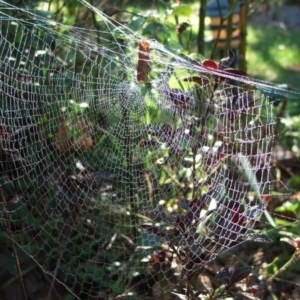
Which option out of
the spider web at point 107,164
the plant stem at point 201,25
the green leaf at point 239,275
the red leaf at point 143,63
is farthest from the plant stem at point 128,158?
the plant stem at point 201,25

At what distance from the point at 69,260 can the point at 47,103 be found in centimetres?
46

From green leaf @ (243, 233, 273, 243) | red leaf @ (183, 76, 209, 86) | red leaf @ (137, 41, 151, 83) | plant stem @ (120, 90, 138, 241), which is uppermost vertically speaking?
red leaf @ (137, 41, 151, 83)

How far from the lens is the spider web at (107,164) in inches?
74.0

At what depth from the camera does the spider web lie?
1.88m

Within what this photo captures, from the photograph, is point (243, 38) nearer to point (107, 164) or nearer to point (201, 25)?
point (201, 25)

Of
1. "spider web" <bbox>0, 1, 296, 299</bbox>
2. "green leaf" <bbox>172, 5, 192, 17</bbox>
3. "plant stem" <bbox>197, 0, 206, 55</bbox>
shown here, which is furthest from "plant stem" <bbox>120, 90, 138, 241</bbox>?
"plant stem" <bbox>197, 0, 206, 55</bbox>

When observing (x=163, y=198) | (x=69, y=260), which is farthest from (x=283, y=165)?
(x=69, y=260)

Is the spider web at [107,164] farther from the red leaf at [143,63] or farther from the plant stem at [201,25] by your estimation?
the plant stem at [201,25]

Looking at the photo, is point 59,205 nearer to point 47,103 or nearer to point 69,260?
point 69,260

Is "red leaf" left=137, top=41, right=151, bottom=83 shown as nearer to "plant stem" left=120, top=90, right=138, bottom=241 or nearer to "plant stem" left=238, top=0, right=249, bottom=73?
"plant stem" left=120, top=90, right=138, bottom=241

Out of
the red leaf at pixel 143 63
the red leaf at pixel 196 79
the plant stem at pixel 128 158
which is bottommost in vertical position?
the plant stem at pixel 128 158

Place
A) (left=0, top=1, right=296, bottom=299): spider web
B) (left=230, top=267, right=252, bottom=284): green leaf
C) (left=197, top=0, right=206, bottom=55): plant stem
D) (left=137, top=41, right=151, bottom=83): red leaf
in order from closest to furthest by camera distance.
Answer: (left=230, top=267, right=252, bottom=284): green leaf
(left=137, top=41, right=151, bottom=83): red leaf
(left=0, top=1, right=296, bottom=299): spider web
(left=197, top=0, right=206, bottom=55): plant stem

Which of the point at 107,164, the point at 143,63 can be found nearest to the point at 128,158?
the point at 107,164

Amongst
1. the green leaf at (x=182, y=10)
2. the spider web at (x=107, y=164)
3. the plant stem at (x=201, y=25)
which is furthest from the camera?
the plant stem at (x=201, y=25)
